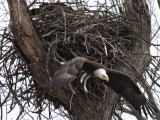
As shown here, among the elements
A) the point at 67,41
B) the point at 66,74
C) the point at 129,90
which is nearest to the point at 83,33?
the point at 67,41

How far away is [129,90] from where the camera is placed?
15.4 feet

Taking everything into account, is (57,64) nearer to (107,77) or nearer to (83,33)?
(83,33)

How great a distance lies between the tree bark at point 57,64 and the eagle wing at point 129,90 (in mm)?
115

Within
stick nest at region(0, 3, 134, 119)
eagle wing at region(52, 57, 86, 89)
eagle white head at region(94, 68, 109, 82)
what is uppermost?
stick nest at region(0, 3, 134, 119)

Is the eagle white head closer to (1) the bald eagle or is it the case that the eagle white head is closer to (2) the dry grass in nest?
(1) the bald eagle

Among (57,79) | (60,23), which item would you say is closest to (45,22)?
(60,23)

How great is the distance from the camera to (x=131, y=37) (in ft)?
16.3

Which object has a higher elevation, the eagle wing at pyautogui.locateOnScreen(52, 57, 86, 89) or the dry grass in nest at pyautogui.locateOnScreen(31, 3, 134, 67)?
the dry grass in nest at pyautogui.locateOnScreen(31, 3, 134, 67)

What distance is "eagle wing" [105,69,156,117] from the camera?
14.9 ft

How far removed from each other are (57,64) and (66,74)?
0.57m

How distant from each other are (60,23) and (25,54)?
0.73 m

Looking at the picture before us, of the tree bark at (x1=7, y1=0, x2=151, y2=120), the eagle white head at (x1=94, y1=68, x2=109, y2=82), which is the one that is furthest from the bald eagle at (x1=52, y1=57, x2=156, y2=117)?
the tree bark at (x1=7, y1=0, x2=151, y2=120)

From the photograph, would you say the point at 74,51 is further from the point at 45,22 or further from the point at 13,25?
the point at 13,25

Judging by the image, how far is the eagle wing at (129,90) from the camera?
4543 millimetres
